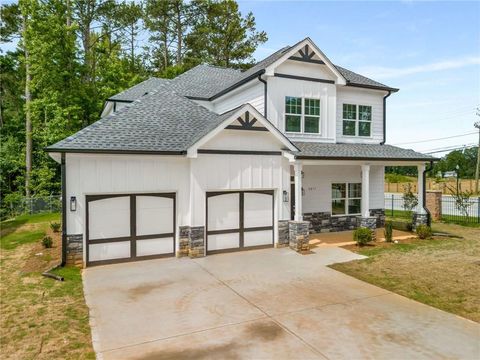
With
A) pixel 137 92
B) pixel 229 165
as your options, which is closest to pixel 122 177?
pixel 229 165

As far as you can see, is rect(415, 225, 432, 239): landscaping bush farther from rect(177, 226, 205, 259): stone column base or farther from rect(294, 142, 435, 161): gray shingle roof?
rect(177, 226, 205, 259): stone column base

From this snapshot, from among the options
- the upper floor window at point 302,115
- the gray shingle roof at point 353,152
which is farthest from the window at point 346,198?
the upper floor window at point 302,115

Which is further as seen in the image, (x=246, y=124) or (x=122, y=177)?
(x=246, y=124)

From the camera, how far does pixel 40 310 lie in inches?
275

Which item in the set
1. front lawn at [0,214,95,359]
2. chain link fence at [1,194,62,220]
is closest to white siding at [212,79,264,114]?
front lawn at [0,214,95,359]

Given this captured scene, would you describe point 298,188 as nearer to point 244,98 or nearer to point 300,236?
point 300,236

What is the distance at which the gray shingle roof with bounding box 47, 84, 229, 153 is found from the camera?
10.4 meters

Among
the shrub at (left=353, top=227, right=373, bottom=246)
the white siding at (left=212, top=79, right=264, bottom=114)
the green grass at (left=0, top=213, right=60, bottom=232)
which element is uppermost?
the white siding at (left=212, top=79, right=264, bottom=114)

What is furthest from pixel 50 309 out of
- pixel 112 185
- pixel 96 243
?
pixel 112 185

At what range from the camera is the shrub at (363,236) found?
12984 millimetres

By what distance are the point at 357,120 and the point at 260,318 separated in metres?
13.0

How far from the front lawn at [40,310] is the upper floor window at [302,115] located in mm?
10254

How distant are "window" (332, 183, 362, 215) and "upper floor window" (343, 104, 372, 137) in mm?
2670

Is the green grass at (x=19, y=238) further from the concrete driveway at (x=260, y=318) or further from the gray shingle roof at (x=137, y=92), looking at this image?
the gray shingle roof at (x=137, y=92)
